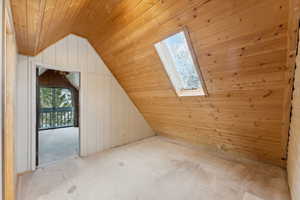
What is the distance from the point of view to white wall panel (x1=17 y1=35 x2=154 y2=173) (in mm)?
2262

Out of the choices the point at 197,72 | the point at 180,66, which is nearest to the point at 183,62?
the point at 180,66

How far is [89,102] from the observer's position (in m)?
2.98

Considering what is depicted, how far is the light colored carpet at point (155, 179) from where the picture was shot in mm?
1742

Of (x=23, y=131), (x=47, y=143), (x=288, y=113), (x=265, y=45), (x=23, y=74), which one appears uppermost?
(x=265, y=45)

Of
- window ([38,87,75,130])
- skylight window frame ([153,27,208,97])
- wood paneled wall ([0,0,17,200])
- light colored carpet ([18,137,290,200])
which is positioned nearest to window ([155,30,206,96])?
skylight window frame ([153,27,208,97])

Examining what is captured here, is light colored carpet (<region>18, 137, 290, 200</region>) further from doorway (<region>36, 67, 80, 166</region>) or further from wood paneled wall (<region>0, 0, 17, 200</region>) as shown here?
doorway (<region>36, 67, 80, 166</region>)

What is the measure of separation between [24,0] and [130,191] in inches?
84.7

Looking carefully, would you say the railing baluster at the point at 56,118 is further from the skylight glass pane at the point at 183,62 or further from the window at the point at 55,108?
the skylight glass pane at the point at 183,62

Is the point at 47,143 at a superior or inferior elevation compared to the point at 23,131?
inferior

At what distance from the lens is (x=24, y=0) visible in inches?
37.8

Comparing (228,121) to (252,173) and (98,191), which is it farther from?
(98,191)

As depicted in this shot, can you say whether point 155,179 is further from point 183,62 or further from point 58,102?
point 58,102

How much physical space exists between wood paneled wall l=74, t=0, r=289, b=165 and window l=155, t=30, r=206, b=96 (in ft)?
0.39

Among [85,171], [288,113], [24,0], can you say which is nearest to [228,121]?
[288,113]
